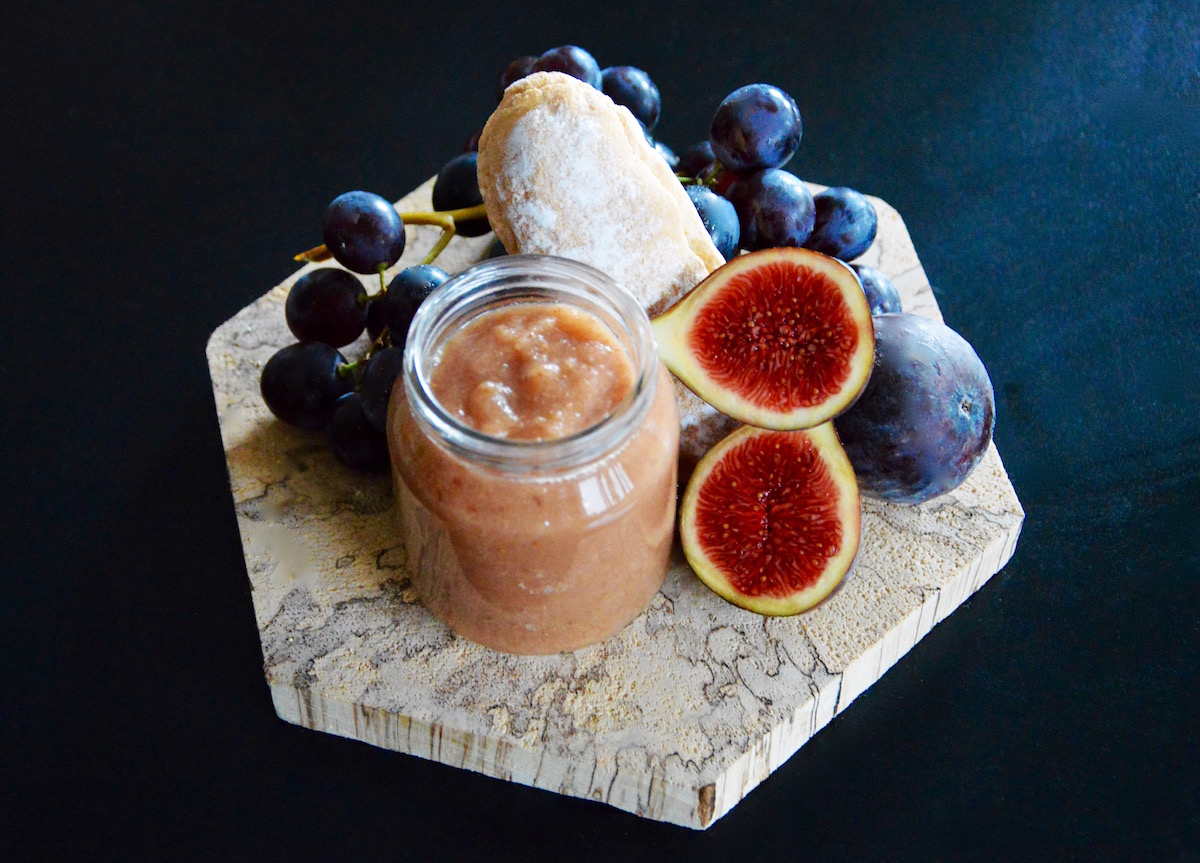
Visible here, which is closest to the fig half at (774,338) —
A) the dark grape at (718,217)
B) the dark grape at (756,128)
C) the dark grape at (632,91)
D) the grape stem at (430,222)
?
the dark grape at (718,217)

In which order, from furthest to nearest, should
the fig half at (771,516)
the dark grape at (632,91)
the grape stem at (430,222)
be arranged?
1. the dark grape at (632,91)
2. the grape stem at (430,222)
3. the fig half at (771,516)

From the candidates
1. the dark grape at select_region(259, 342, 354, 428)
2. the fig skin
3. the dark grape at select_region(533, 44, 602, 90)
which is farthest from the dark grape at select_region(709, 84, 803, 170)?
the dark grape at select_region(259, 342, 354, 428)

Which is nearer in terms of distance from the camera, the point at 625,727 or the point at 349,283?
the point at 625,727

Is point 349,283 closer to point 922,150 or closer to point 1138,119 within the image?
point 922,150

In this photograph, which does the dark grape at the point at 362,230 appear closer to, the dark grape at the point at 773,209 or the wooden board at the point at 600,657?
the wooden board at the point at 600,657

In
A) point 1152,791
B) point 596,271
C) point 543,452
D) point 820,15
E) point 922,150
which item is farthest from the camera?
point 820,15

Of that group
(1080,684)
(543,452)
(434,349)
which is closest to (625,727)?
(543,452)

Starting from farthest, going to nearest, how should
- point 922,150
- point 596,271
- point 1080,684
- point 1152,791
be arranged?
1. point 922,150
2. point 1080,684
3. point 1152,791
4. point 596,271
